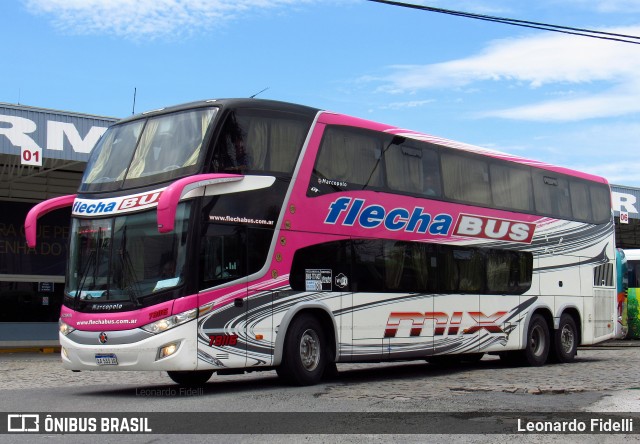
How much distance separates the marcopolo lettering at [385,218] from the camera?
1465cm

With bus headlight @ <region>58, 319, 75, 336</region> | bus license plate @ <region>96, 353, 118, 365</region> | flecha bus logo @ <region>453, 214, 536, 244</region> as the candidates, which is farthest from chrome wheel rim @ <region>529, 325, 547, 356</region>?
bus headlight @ <region>58, 319, 75, 336</region>

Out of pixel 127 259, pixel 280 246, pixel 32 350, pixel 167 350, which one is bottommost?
pixel 32 350

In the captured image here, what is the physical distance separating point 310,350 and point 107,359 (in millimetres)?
3205

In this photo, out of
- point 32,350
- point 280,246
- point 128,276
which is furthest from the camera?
point 32,350

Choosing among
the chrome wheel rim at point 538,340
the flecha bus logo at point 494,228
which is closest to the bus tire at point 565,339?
the chrome wheel rim at point 538,340

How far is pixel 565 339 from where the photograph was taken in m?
20.2

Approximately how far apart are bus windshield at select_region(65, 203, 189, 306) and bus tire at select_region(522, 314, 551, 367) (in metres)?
9.52

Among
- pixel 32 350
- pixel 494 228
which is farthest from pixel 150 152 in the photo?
pixel 32 350

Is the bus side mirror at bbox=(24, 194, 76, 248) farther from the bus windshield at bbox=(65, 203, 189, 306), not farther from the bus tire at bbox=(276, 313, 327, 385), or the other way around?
the bus tire at bbox=(276, 313, 327, 385)

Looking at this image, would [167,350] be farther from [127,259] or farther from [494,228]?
[494,228]

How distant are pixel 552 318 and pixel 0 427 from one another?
13.4 metres

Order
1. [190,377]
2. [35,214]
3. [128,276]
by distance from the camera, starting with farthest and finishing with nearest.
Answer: [190,377]
[35,214]
[128,276]

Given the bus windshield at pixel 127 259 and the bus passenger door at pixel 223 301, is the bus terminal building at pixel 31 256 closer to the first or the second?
the bus windshield at pixel 127 259

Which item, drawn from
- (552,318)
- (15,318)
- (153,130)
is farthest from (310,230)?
(15,318)
